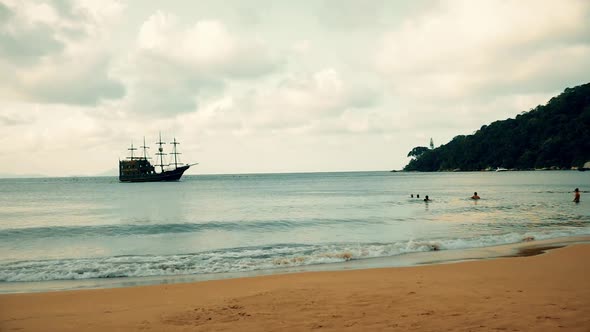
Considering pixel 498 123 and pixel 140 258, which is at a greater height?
pixel 498 123

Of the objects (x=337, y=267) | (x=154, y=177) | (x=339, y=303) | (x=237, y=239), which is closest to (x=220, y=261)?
(x=337, y=267)

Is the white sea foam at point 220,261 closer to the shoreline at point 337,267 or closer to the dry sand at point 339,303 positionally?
the shoreline at point 337,267

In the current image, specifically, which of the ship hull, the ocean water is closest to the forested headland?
the ocean water

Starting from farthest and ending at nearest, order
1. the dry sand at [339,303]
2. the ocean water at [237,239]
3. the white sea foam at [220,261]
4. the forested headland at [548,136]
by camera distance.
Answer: the forested headland at [548,136] → the ocean water at [237,239] → the white sea foam at [220,261] → the dry sand at [339,303]

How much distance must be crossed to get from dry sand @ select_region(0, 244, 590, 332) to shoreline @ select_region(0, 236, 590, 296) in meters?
1.18

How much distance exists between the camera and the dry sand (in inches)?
277

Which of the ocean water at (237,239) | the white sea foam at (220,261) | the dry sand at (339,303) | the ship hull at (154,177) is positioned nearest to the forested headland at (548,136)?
the ocean water at (237,239)

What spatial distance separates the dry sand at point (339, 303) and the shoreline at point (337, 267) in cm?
118

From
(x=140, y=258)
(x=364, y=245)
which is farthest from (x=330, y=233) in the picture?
(x=140, y=258)

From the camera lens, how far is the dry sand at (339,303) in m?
7.02

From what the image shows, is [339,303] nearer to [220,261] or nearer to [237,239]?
[220,261]

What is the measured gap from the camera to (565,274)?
11.0 meters

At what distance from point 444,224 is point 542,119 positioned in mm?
163379

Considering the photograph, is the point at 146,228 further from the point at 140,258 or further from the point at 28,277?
the point at 28,277
